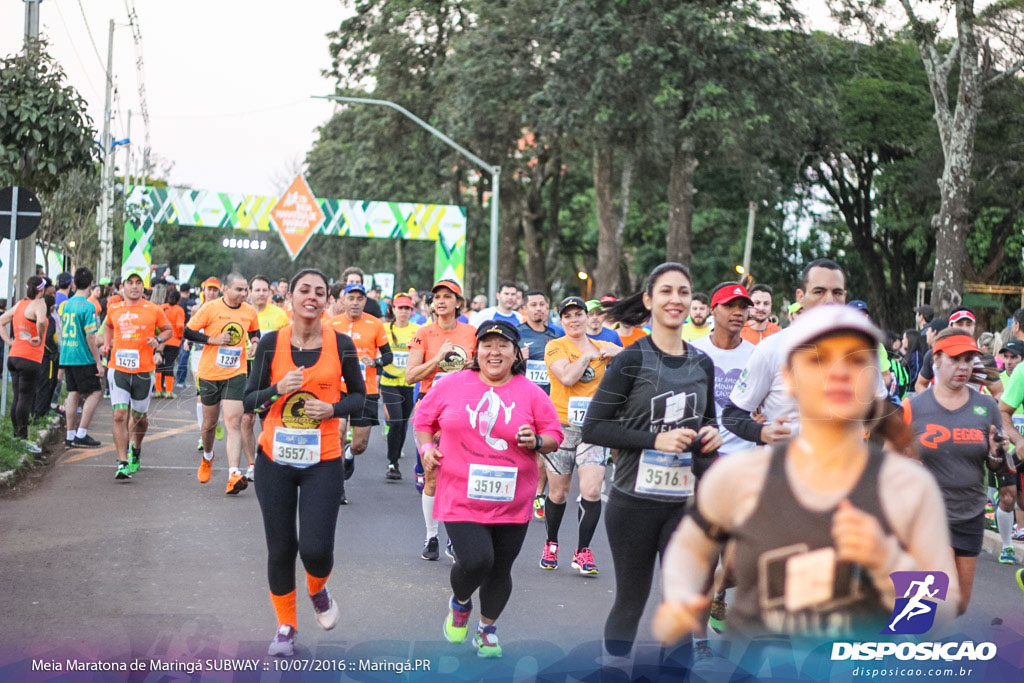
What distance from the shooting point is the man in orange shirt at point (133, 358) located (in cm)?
1178

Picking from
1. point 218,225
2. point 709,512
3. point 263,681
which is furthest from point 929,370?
point 218,225

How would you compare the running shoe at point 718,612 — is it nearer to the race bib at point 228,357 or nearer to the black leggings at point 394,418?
the race bib at point 228,357

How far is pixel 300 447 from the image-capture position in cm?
587

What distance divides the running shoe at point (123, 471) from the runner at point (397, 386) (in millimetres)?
2494

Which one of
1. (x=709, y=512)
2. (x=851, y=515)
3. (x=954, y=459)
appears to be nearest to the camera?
(x=851, y=515)

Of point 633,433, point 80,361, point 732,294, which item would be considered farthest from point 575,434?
point 80,361

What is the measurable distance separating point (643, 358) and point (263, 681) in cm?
214

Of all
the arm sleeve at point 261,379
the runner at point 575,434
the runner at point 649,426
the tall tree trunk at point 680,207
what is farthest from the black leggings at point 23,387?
the tall tree trunk at point 680,207

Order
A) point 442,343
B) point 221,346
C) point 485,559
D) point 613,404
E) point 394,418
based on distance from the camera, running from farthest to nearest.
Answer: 1. point 394,418
2. point 221,346
3. point 442,343
4. point 485,559
5. point 613,404

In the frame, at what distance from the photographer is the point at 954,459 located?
5.69m

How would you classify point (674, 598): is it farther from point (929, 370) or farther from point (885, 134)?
point (885, 134)

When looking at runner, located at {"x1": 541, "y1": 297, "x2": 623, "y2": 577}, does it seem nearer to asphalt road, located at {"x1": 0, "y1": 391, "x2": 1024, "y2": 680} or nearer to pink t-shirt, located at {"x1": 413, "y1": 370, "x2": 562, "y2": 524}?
asphalt road, located at {"x1": 0, "y1": 391, "x2": 1024, "y2": 680}

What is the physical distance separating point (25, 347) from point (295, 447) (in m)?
8.32

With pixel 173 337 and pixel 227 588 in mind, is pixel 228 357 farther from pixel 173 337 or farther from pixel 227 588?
pixel 173 337
